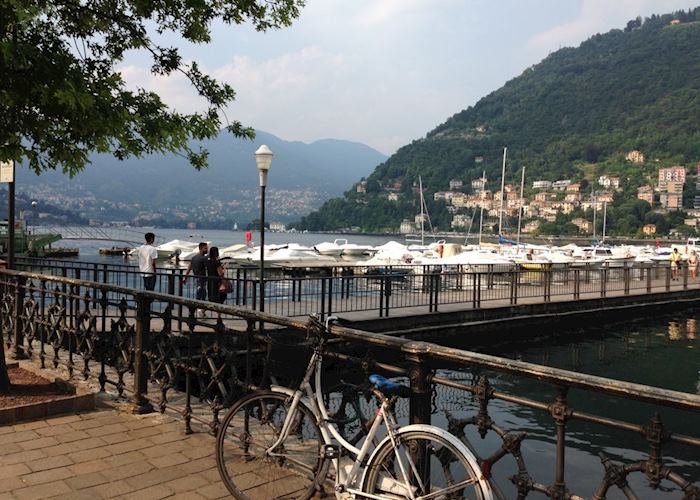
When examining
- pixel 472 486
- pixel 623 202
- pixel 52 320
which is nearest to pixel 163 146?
pixel 52 320

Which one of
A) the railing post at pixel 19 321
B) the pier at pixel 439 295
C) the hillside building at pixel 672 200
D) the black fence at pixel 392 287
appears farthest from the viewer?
the hillside building at pixel 672 200

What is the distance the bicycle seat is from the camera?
340 centimetres

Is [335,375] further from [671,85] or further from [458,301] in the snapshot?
[671,85]

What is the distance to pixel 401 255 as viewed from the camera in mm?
42906

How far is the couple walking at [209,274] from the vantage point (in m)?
13.9

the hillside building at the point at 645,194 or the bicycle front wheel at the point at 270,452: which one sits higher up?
the hillside building at the point at 645,194

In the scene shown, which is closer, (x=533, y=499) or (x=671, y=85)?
(x=533, y=499)

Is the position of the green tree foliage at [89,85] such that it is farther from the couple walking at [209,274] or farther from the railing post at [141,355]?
the couple walking at [209,274]

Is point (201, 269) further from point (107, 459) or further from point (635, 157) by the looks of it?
point (635, 157)

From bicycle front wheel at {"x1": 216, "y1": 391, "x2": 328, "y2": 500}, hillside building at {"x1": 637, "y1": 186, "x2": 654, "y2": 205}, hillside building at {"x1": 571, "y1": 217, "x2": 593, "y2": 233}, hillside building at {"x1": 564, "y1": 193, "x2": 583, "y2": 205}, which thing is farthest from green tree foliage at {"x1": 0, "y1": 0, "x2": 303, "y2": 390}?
hillside building at {"x1": 564, "y1": 193, "x2": 583, "y2": 205}

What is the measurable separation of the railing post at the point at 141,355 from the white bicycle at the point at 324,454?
1.68m

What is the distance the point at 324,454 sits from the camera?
3.66 m

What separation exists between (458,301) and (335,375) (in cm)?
1431

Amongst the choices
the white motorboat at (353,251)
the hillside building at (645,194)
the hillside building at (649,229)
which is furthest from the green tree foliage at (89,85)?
the hillside building at (645,194)
